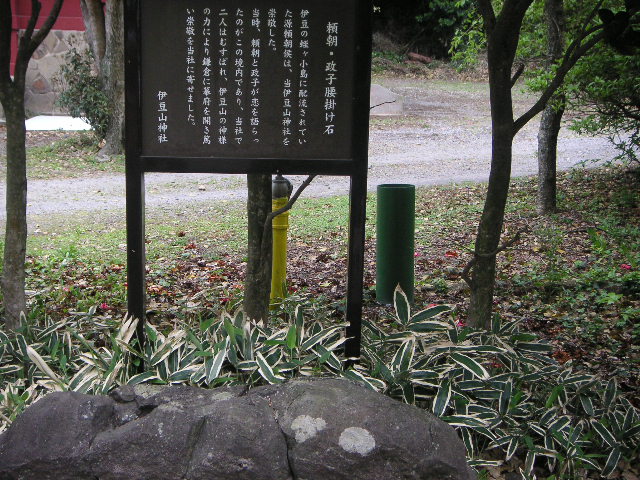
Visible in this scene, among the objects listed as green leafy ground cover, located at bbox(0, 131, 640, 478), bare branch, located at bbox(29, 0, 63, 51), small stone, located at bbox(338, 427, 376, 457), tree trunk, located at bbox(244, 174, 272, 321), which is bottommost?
green leafy ground cover, located at bbox(0, 131, 640, 478)

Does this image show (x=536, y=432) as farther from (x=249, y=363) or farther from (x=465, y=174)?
(x=465, y=174)

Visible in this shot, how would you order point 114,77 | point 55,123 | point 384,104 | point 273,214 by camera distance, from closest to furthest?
point 273,214
point 114,77
point 55,123
point 384,104

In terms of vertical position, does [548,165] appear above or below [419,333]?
above

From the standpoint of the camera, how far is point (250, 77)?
4.70m

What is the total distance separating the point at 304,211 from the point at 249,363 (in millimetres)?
6585

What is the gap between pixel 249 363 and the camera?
4484mm

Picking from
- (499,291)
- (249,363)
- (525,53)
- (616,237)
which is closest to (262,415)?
(249,363)

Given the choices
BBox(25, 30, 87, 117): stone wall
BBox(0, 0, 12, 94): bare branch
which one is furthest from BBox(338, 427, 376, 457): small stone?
BBox(25, 30, 87, 117): stone wall

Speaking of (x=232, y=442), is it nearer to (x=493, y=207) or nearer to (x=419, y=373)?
(x=419, y=373)

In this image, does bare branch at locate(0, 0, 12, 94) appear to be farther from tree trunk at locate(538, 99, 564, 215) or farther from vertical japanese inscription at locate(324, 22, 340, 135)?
tree trunk at locate(538, 99, 564, 215)

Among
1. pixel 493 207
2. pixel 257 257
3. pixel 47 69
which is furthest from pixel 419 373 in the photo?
pixel 47 69

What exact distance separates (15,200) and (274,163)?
1.88 meters

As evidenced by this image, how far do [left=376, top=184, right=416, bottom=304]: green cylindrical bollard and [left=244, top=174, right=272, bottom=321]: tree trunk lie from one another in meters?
1.38

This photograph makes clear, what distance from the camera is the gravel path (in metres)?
11.9
